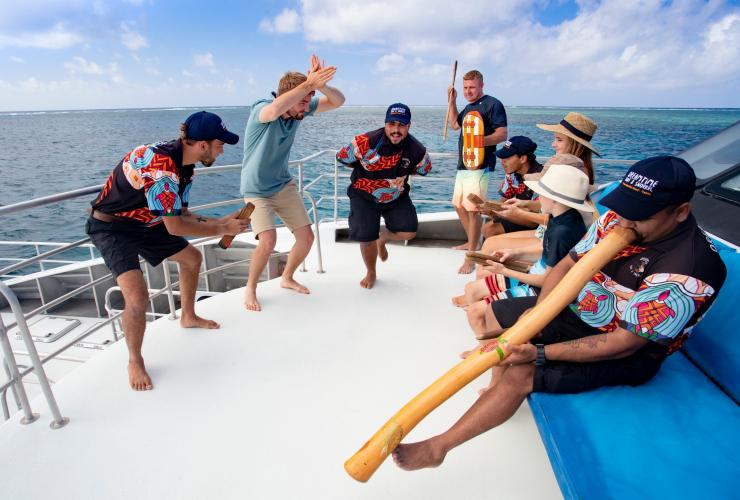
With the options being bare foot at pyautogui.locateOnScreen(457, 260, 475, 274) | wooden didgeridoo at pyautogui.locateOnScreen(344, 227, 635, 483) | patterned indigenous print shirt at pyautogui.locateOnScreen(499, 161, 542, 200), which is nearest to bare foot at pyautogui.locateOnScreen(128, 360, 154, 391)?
wooden didgeridoo at pyautogui.locateOnScreen(344, 227, 635, 483)

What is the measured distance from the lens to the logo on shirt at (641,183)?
1429mm

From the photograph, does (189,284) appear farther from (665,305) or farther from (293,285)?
(665,305)

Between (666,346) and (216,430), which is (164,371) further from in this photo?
(666,346)

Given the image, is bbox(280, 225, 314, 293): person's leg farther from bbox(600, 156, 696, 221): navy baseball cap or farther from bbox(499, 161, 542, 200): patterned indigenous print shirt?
bbox(600, 156, 696, 221): navy baseball cap

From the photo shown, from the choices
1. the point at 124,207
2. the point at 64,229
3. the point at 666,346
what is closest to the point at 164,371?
the point at 124,207

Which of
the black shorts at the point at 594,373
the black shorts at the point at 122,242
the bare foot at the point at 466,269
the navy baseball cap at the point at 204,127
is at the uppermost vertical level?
the navy baseball cap at the point at 204,127

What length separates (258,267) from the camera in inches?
127

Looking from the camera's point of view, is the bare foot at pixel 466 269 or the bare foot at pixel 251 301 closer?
the bare foot at pixel 251 301

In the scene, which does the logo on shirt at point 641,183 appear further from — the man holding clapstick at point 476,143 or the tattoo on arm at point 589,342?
the man holding clapstick at point 476,143

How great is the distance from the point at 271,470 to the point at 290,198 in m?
2.00

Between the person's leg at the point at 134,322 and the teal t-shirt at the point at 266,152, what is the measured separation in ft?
3.60

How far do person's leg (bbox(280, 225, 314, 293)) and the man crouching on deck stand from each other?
35 cm

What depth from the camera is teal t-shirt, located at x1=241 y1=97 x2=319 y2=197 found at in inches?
116

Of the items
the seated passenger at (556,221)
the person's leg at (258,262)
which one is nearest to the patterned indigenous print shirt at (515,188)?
the seated passenger at (556,221)
